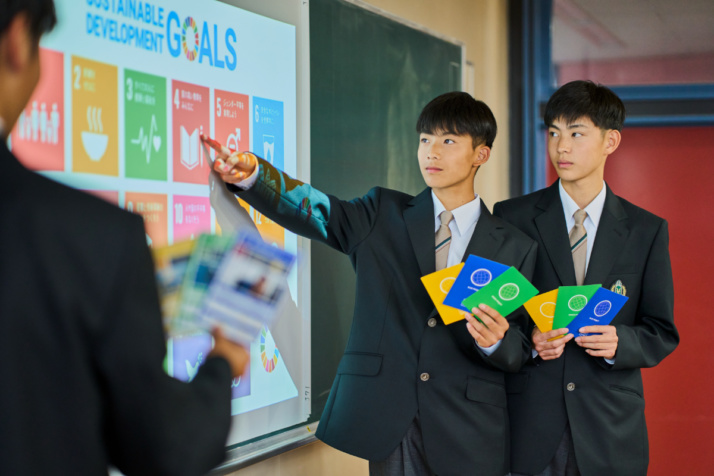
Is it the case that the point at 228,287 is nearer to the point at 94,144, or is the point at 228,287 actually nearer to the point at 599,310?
the point at 94,144

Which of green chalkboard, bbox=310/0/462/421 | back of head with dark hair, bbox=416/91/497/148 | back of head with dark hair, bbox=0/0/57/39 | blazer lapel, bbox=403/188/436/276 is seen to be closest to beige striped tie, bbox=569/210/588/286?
back of head with dark hair, bbox=416/91/497/148

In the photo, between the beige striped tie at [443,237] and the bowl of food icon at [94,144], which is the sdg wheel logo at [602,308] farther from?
the bowl of food icon at [94,144]

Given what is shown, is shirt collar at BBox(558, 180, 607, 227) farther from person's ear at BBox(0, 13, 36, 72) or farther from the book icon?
person's ear at BBox(0, 13, 36, 72)

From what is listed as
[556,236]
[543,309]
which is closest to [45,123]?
[543,309]

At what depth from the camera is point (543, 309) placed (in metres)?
2.19

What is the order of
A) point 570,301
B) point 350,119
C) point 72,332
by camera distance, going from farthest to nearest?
point 350,119 → point 570,301 → point 72,332

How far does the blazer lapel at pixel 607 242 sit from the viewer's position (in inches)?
92.2

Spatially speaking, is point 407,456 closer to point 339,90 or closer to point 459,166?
point 459,166

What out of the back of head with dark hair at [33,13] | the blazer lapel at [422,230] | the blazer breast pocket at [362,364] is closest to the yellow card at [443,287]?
the blazer lapel at [422,230]

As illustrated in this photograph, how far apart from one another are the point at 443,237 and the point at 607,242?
57 centimetres

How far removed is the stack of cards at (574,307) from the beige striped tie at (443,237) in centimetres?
30

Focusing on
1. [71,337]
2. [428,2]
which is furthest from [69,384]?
[428,2]

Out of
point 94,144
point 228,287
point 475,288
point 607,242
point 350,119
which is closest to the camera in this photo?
point 228,287

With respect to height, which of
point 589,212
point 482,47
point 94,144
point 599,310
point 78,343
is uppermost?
point 482,47
